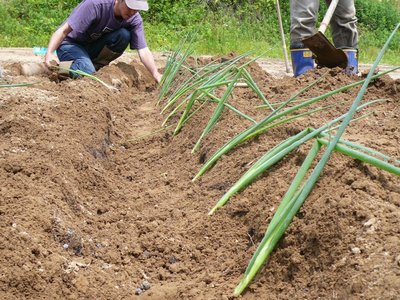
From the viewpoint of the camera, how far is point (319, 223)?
1.96 m

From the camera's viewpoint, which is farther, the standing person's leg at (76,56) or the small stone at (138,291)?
the standing person's leg at (76,56)

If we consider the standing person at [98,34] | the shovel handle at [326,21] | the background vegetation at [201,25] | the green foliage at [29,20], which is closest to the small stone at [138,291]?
the shovel handle at [326,21]

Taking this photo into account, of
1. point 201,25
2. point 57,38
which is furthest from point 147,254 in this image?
point 201,25

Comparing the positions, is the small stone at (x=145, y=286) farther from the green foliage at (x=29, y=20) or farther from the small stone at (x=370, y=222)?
the green foliage at (x=29, y=20)

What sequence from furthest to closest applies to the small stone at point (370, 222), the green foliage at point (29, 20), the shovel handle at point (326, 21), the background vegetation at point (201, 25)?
Answer: the background vegetation at point (201, 25) → the green foliage at point (29, 20) → the shovel handle at point (326, 21) → the small stone at point (370, 222)

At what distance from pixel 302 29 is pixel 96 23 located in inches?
71.3

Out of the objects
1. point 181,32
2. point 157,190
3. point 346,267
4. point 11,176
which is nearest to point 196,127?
point 157,190

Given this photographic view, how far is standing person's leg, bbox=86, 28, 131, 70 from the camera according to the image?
5.98 metres

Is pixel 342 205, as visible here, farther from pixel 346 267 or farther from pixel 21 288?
pixel 21 288

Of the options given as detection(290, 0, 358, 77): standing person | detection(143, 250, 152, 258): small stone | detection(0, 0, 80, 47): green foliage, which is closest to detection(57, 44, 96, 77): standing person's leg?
detection(290, 0, 358, 77): standing person

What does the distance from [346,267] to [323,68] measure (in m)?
2.77

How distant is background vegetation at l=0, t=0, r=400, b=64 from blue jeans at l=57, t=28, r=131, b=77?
13.6ft

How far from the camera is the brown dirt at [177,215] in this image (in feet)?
6.13

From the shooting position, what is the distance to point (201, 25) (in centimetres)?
1130
